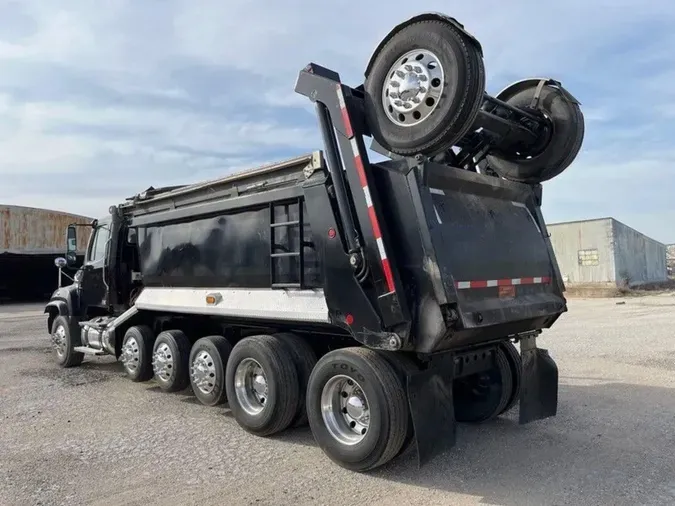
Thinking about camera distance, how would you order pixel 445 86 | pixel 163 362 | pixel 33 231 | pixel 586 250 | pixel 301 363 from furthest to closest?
pixel 586 250
pixel 33 231
pixel 163 362
pixel 301 363
pixel 445 86

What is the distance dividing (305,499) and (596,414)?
371 centimetres

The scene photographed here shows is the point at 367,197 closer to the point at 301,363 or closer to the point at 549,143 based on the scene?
the point at 301,363

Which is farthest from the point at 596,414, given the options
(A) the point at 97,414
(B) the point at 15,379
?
(B) the point at 15,379

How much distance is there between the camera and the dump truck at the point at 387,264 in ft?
14.3

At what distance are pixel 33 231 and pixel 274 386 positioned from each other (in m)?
26.6

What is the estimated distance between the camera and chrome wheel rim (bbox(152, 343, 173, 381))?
7.02 m

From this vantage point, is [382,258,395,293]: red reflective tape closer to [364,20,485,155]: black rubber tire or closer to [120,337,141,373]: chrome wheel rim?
[364,20,485,155]: black rubber tire

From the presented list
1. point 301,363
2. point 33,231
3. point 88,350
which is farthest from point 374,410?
point 33,231

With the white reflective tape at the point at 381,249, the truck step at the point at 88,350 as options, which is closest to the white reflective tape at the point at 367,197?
the white reflective tape at the point at 381,249

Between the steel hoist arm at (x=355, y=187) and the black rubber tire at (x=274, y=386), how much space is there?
53.2 inches

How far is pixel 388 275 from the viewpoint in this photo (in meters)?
4.41

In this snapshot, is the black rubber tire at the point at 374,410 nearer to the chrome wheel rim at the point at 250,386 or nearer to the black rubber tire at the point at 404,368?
the black rubber tire at the point at 404,368

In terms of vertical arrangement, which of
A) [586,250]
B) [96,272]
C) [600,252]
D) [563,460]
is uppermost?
[586,250]

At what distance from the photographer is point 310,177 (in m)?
5.05
